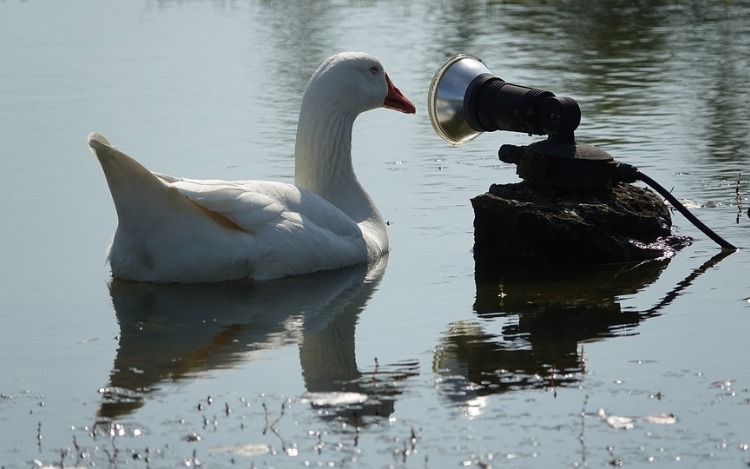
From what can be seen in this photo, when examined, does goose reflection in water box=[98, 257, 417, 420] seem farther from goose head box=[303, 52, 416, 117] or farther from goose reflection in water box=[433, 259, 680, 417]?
goose head box=[303, 52, 416, 117]

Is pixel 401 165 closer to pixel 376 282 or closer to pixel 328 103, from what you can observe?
pixel 328 103

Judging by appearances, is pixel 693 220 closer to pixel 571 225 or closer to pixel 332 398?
pixel 571 225

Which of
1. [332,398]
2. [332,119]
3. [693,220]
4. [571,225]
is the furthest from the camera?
[332,119]

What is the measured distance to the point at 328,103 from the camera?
10.9m

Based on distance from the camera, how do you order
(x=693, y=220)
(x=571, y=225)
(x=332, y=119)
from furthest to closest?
(x=332, y=119), (x=693, y=220), (x=571, y=225)

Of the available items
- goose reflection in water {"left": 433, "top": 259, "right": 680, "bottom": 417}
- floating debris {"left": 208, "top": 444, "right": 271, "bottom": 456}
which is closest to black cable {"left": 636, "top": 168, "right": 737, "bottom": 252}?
goose reflection in water {"left": 433, "top": 259, "right": 680, "bottom": 417}

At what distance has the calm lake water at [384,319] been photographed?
6246 mm

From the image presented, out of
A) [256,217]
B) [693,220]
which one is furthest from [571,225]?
[256,217]

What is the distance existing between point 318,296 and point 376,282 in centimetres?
57

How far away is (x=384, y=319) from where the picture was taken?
8.69 m

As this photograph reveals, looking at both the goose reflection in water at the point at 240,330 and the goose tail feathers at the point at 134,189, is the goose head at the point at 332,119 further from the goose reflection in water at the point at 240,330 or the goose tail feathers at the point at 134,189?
the goose tail feathers at the point at 134,189

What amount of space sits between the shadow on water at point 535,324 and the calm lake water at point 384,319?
25mm

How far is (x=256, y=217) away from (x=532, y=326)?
2.17 m

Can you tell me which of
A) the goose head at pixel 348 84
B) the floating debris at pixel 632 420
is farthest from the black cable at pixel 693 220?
the floating debris at pixel 632 420
